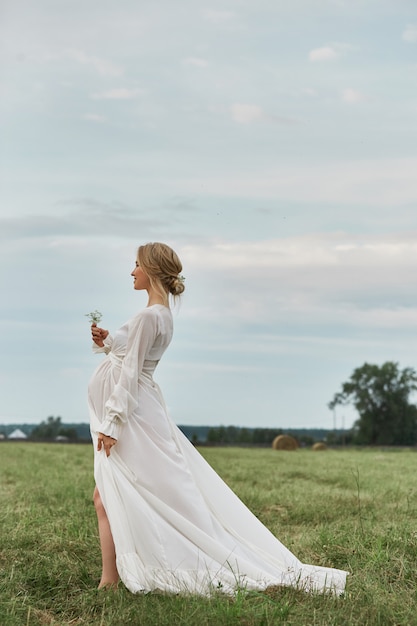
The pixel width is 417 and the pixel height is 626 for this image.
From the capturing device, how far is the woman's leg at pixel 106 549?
564 centimetres

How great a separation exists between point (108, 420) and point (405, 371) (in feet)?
192

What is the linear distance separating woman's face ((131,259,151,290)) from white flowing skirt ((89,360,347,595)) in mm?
593

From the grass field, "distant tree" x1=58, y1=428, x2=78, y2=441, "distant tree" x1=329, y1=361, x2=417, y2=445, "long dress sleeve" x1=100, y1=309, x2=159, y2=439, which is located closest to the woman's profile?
"long dress sleeve" x1=100, y1=309, x2=159, y2=439

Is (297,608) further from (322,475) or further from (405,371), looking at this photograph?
(405,371)

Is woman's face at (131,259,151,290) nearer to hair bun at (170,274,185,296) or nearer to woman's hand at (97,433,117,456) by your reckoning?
hair bun at (170,274,185,296)

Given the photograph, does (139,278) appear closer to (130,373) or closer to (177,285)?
(177,285)

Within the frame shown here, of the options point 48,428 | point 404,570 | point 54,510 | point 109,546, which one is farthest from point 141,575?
point 48,428

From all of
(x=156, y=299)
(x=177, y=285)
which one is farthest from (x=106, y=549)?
(x=177, y=285)

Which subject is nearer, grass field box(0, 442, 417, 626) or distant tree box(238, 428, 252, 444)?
grass field box(0, 442, 417, 626)

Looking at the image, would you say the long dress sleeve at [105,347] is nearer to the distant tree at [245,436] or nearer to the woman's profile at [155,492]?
the woman's profile at [155,492]

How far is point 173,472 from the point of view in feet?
18.6


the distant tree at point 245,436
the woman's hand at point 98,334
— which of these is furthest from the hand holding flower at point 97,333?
the distant tree at point 245,436

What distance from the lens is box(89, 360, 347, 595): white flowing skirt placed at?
5.46 metres

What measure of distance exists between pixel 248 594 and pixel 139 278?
2.21 m
